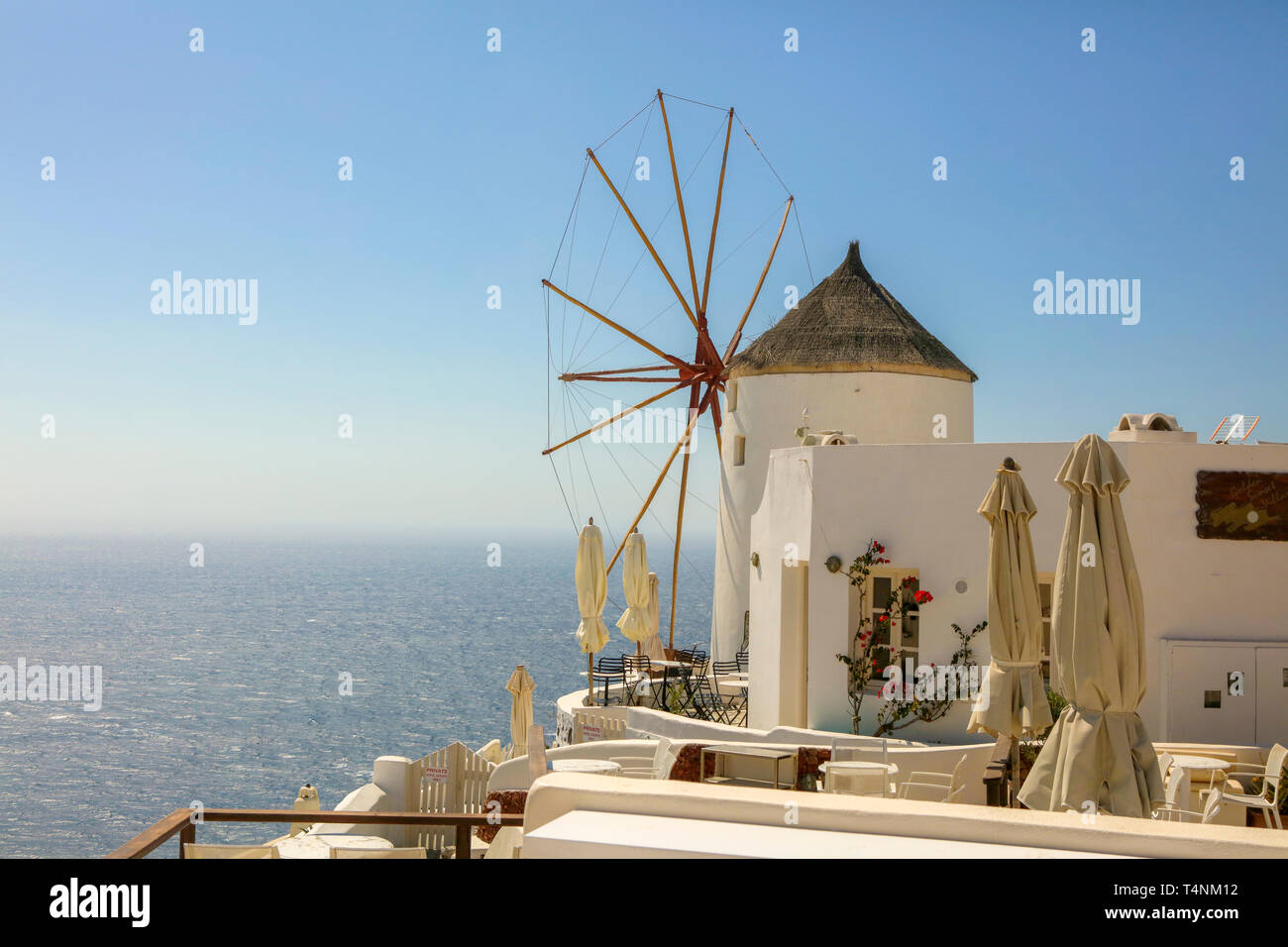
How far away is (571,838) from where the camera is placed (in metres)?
3.94

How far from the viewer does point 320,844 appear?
8719 millimetres

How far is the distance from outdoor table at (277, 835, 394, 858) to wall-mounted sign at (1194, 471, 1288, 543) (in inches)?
365

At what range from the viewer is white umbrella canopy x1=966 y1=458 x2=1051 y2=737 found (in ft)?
29.2

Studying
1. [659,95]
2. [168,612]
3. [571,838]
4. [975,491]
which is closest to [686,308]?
[659,95]

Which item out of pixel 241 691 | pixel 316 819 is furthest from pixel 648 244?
pixel 241 691

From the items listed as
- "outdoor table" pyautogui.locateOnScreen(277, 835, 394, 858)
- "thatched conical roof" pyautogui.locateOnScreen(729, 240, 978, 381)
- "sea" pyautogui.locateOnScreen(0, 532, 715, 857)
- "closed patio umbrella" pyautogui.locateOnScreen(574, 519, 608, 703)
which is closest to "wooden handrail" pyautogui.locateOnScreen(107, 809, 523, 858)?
"outdoor table" pyautogui.locateOnScreen(277, 835, 394, 858)

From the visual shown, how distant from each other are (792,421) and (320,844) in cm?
1568

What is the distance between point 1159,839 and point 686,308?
24.5 metres

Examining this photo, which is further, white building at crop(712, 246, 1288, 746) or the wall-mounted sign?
the wall-mounted sign

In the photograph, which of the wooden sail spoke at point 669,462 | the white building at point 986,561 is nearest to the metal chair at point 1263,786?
the white building at point 986,561

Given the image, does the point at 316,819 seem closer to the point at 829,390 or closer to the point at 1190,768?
the point at 1190,768

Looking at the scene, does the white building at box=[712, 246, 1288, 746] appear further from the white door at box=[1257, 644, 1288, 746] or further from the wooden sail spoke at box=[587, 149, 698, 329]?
the wooden sail spoke at box=[587, 149, 698, 329]

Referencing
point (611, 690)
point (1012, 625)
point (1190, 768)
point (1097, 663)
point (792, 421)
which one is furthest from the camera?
point (792, 421)
